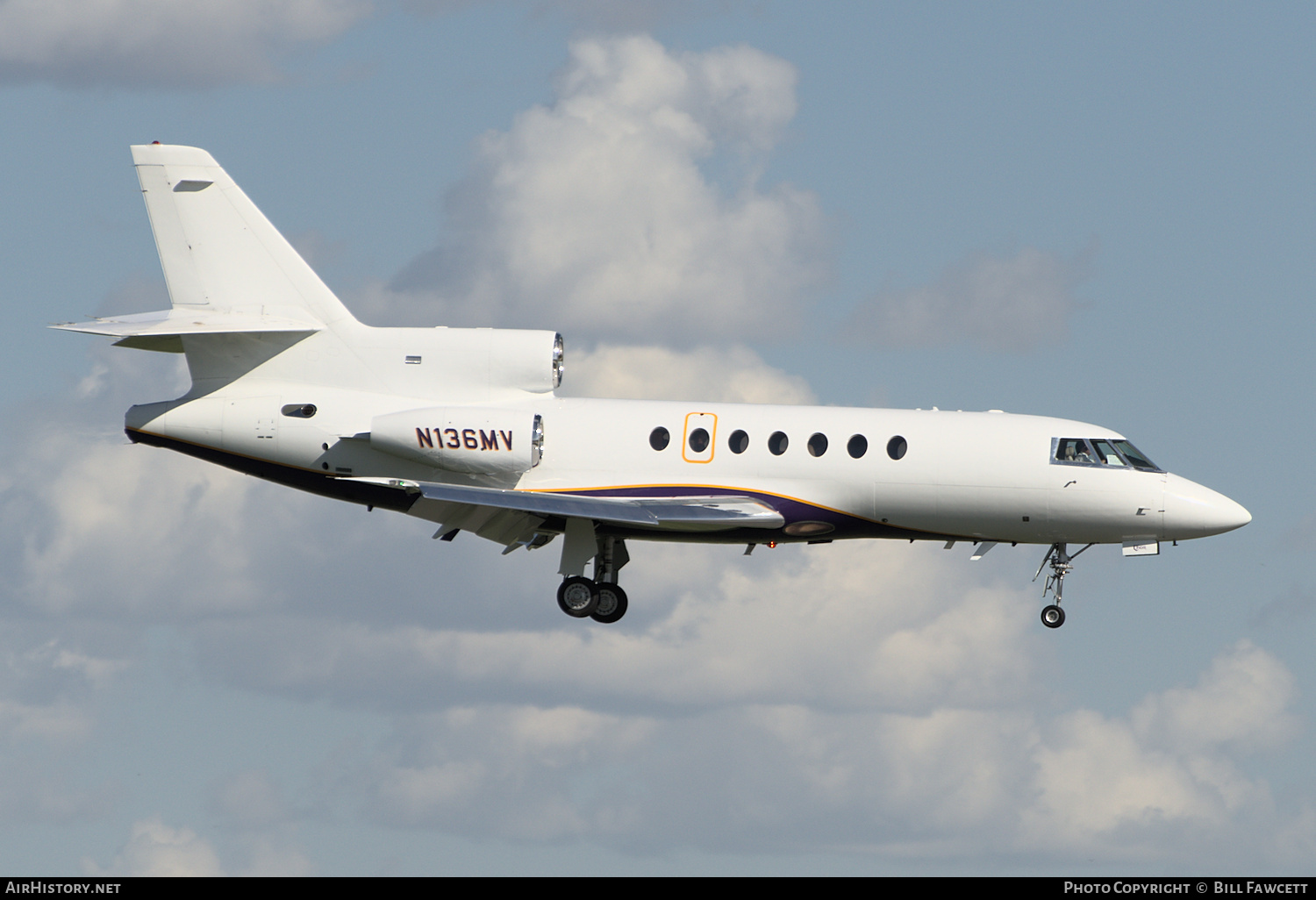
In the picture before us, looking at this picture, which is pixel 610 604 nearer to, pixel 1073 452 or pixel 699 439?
pixel 699 439

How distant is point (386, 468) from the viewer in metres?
33.1

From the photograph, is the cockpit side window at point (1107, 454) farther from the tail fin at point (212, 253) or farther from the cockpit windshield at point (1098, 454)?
the tail fin at point (212, 253)

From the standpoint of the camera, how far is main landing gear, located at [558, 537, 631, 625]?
3412 cm

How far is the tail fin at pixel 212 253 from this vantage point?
3500 centimetres

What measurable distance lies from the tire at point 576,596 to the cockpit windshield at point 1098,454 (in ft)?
36.6

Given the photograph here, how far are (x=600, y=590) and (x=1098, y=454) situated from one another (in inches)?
477

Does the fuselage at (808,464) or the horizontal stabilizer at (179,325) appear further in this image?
the horizontal stabilizer at (179,325)

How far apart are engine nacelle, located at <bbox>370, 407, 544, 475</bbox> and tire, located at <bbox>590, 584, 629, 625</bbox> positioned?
168 inches

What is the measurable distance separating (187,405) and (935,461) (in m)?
17.4

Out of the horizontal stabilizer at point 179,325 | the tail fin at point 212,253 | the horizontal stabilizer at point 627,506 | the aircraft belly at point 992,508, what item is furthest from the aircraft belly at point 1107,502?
the horizontal stabilizer at point 179,325

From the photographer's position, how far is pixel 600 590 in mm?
34906

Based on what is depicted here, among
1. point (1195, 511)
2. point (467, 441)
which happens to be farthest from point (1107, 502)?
point (467, 441)
